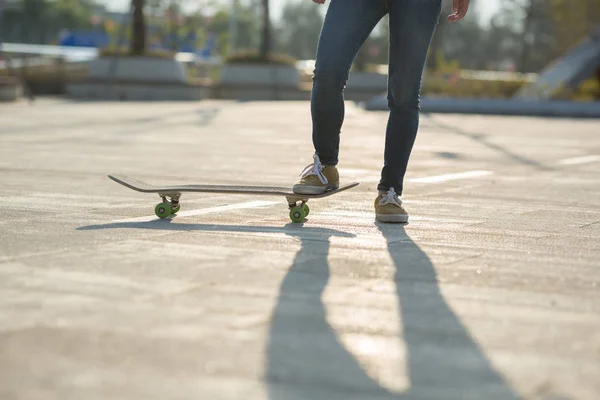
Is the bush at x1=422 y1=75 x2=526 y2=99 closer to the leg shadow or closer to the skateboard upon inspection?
the skateboard

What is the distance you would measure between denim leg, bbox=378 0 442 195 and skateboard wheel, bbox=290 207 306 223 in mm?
545

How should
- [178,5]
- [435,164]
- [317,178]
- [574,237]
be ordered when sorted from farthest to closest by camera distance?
[178,5] → [435,164] → [317,178] → [574,237]

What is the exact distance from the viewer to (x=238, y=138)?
48.3 feet

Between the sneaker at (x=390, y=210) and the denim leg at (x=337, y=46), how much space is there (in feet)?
1.53

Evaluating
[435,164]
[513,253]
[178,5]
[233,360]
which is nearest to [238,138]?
[435,164]

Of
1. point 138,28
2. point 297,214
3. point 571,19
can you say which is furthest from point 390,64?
point 571,19

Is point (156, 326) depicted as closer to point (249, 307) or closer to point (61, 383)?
point (249, 307)

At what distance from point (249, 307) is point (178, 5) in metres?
51.4

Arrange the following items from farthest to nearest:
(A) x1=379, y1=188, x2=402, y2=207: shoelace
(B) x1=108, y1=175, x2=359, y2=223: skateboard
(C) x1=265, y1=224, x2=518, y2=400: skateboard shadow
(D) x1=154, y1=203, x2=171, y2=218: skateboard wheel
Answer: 1. (A) x1=379, y1=188, x2=402, y2=207: shoelace
2. (D) x1=154, y1=203, x2=171, y2=218: skateboard wheel
3. (B) x1=108, y1=175, x2=359, y2=223: skateboard
4. (C) x1=265, y1=224, x2=518, y2=400: skateboard shadow

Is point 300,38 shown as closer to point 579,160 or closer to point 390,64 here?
point 579,160

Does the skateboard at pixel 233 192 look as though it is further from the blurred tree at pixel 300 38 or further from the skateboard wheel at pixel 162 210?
the blurred tree at pixel 300 38

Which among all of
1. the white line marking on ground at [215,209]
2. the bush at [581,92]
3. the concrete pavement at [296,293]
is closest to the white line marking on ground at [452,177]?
the concrete pavement at [296,293]

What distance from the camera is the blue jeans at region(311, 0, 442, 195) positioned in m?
6.29

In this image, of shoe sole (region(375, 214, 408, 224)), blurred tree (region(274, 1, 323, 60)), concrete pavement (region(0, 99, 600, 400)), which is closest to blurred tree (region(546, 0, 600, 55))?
concrete pavement (region(0, 99, 600, 400))
